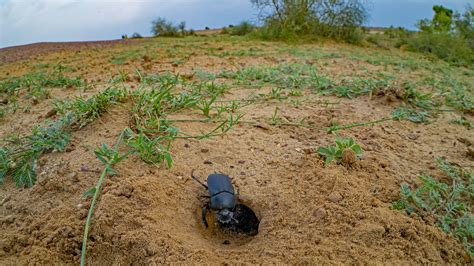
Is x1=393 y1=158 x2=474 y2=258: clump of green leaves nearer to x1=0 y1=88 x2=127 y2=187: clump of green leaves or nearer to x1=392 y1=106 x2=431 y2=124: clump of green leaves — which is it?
x1=392 y1=106 x2=431 y2=124: clump of green leaves

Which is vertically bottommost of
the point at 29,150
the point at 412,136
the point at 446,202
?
the point at 446,202

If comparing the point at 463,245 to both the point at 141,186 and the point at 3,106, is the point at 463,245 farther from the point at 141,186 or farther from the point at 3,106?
the point at 3,106

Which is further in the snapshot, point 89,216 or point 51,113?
point 51,113

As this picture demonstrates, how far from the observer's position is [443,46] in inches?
327

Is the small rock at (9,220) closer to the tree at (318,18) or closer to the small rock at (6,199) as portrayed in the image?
the small rock at (6,199)

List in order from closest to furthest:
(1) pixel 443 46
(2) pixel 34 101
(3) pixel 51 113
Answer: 1. (3) pixel 51 113
2. (2) pixel 34 101
3. (1) pixel 443 46

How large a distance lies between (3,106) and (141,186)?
2.00 m

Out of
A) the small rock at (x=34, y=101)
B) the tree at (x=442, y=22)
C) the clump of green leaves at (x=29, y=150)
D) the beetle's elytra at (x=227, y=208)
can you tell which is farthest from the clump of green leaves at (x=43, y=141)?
the tree at (x=442, y=22)

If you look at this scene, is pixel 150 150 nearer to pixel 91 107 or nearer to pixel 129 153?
pixel 129 153

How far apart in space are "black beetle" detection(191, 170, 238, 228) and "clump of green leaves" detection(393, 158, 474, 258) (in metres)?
0.68

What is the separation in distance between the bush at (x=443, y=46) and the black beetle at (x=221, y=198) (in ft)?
22.6

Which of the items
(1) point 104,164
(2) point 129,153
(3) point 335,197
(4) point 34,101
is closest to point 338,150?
(3) point 335,197

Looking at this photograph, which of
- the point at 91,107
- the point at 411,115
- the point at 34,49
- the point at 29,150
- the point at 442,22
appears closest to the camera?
the point at 29,150

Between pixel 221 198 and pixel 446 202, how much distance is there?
1002 mm
